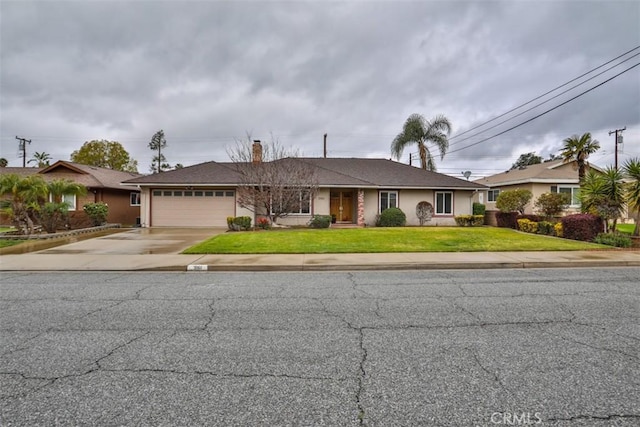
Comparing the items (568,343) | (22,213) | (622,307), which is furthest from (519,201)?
(22,213)

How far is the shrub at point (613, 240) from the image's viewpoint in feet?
45.5

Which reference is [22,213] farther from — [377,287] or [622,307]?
[622,307]

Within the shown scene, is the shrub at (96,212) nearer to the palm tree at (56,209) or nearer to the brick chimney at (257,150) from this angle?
the palm tree at (56,209)

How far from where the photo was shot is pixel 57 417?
2812 millimetres

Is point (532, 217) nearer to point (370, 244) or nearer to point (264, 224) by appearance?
point (370, 244)

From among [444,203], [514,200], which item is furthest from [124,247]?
[514,200]

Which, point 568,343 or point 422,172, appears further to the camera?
point 422,172

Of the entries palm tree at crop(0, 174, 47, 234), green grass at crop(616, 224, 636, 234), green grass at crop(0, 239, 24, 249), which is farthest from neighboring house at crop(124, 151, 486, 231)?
green grass at crop(616, 224, 636, 234)

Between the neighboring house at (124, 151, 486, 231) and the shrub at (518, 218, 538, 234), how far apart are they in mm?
4353

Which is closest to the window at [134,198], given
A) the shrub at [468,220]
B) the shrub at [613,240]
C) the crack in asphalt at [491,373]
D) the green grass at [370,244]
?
the green grass at [370,244]

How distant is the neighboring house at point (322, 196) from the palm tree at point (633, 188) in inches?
371

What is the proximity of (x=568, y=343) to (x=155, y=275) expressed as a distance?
8640mm

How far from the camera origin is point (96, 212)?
2269 centimetres

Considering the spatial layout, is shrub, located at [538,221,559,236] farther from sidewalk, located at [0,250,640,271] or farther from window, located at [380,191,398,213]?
window, located at [380,191,398,213]
